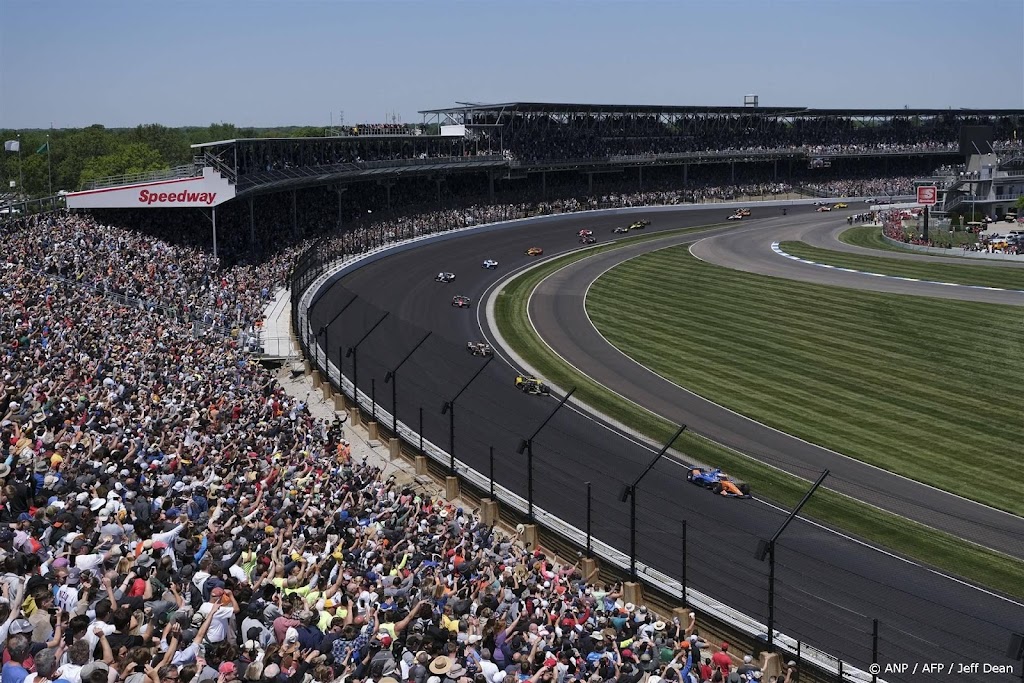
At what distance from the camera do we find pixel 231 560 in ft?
47.0

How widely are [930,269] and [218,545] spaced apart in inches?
2627

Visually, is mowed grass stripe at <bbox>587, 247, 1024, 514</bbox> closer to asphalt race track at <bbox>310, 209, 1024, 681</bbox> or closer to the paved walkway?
asphalt race track at <bbox>310, 209, 1024, 681</bbox>


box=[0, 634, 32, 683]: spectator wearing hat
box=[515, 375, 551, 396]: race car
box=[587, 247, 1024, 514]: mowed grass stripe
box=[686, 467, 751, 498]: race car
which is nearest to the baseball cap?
box=[0, 634, 32, 683]: spectator wearing hat

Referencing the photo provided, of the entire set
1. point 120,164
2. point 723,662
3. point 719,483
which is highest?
point 120,164

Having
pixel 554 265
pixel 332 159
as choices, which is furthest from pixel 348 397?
pixel 332 159

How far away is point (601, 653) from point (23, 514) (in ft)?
28.5

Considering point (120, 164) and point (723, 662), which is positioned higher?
point (120, 164)

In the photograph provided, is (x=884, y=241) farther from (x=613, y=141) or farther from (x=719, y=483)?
(x=719, y=483)

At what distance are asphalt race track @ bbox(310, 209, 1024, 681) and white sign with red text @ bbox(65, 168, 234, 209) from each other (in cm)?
1468

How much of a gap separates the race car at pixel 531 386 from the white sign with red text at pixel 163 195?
25053 millimetres

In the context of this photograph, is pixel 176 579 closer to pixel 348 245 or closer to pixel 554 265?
pixel 348 245

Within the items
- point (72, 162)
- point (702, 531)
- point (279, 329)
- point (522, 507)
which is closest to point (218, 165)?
point (279, 329)

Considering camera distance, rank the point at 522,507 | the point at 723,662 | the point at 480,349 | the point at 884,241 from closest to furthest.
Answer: the point at 723,662 < the point at 522,507 < the point at 480,349 < the point at 884,241

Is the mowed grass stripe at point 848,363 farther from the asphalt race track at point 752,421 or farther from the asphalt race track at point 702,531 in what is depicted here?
the asphalt race track at point 702,531
